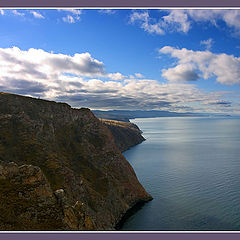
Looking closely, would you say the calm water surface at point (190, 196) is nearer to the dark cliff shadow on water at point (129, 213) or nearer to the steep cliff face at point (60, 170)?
the dark cliff shadow on water at point (129, 213)

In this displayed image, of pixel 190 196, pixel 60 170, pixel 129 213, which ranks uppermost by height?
pixel 60 170

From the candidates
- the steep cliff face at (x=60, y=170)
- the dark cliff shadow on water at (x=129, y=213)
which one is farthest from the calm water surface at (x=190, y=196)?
the steep cliff face at (x=60, y=170)

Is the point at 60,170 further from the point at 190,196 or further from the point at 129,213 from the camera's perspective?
the point at 190,196

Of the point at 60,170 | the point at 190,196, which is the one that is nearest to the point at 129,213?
the point at 190,196

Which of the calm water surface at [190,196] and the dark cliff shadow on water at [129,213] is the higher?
the calm water surface at [190,196]

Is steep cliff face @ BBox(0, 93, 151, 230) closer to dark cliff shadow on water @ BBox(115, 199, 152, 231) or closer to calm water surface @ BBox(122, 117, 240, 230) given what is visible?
dark cliff shadow on water @ BBox(115, 199, 152, 231)

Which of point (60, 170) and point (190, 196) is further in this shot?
point (190, 196)

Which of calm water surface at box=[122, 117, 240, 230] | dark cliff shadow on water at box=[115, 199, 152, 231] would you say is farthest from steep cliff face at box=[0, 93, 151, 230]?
calm water surface at box=[122, 117, 240, 230]

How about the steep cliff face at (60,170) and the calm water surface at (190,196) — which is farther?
the calm water surface at (190,196)
